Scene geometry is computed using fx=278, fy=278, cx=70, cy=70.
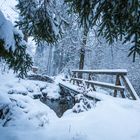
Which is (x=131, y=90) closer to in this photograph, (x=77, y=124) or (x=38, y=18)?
(x=77, y=124)

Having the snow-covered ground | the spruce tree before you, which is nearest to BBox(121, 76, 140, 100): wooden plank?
the snow-covered ground

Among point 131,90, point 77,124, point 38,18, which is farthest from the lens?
point 131,90

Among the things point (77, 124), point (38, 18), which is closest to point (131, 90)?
point (77, 124)

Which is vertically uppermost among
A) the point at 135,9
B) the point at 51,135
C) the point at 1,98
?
the point at 135,9

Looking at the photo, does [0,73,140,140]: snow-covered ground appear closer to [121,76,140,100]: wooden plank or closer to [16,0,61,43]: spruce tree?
[121,76,140,100]: wooden plank

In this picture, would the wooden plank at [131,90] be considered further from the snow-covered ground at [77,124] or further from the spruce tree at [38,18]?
the spruce tree at [38,18]

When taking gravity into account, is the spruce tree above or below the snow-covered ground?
above

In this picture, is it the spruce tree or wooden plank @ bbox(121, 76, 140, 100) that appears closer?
the spruce tree

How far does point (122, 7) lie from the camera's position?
4.30 metres

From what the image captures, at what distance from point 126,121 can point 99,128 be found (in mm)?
660

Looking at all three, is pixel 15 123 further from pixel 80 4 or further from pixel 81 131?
pixel 80 4

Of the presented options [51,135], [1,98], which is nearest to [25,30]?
[1,98]

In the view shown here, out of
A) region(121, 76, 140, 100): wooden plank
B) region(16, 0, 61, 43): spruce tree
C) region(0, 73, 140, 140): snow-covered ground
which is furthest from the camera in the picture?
region(121, 76, 140, 100): wooden plank

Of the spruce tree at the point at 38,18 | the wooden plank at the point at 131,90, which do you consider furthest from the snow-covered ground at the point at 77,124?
the spruce tree at the point at 38,18
